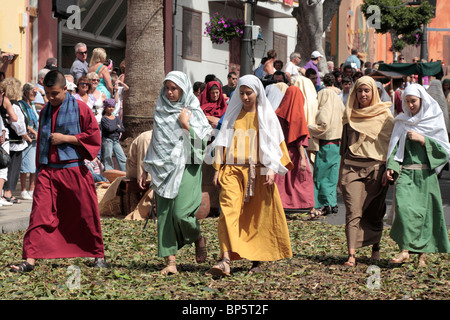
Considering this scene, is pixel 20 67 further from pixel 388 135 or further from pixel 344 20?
pixel 344 20

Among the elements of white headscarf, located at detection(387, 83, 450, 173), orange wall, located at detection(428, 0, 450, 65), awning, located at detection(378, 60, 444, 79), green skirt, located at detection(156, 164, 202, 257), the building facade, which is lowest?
green skirt, located at detection(156, 164, 202, 257)

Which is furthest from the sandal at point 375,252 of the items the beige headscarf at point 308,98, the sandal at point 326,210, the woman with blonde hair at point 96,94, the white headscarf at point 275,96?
the woman with blonde hair at point 96,94

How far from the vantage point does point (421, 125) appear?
8.72 m

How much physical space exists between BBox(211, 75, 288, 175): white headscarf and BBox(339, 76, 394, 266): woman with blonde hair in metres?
0.98

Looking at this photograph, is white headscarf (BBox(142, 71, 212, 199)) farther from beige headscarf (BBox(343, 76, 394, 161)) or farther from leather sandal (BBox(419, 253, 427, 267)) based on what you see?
leather sandal (BBox(419, 253, 427, 267))

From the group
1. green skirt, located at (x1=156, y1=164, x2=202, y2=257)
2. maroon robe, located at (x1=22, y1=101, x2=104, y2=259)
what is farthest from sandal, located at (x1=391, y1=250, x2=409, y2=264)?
maroon robe, located at (x1=22, y1=101, x2=104, y2=259)

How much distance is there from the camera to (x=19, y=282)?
25.3ft

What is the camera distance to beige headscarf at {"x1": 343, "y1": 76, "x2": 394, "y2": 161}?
8.91 meters

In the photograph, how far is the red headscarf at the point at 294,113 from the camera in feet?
39.2

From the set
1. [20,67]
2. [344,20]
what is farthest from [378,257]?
[344,20]

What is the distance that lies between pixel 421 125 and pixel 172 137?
234 cm

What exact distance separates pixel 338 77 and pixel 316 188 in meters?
5.99

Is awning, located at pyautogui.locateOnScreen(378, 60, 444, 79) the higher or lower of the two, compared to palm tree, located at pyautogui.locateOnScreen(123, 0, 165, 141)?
higher

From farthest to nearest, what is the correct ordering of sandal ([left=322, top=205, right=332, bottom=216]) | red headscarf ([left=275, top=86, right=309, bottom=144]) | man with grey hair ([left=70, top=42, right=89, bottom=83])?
man with grey hair ([left=70, top=42, right=89, bottom=83]) → sandal ([left=322, top=205, right=332, bottom=216]) → red headscarf ([left=275, top=86, right=309, bottom=144])
